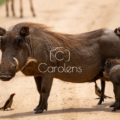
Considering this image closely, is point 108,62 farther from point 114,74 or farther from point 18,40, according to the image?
point 18,40

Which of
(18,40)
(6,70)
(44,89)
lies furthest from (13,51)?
(44,89)

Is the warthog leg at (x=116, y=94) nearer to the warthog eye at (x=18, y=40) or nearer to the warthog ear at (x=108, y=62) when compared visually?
the warthog ear at (x=108, y=62)

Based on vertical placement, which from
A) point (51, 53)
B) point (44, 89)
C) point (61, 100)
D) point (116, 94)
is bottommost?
point (61, 100)

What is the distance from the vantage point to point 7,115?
269 inches

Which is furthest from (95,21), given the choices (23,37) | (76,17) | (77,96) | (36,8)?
(23,37)

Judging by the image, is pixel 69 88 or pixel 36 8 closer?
pixel 69 88

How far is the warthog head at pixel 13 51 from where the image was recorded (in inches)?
241

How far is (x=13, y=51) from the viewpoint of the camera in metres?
6.33

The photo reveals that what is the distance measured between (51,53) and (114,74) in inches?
53.2

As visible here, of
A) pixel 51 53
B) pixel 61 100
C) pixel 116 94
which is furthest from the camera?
pixel 61 100

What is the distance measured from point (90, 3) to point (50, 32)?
17.5m

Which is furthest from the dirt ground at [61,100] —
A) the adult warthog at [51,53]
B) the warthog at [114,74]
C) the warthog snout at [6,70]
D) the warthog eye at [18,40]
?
the warthog eye at [18,40]

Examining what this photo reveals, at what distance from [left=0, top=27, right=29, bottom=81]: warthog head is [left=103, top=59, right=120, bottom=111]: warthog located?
5.69 feet

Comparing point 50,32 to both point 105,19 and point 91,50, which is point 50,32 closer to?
point 91,50
